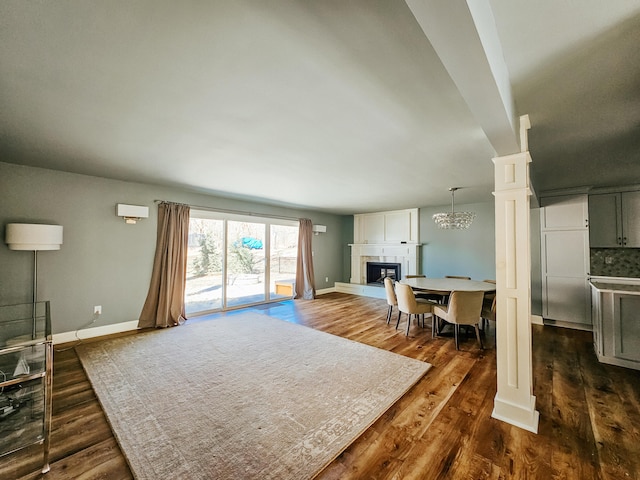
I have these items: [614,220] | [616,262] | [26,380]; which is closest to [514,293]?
[26,380]

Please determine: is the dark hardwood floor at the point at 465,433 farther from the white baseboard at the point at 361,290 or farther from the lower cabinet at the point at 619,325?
the white baseboard at the point at 361,290

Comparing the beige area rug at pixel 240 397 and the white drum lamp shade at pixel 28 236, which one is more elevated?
the white drum lamp shade at pixel 28 236

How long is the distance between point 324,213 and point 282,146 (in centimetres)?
499

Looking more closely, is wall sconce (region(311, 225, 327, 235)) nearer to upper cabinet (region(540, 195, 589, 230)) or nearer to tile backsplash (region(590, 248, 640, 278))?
upper cabinet (region(540, 195, 589, 230))

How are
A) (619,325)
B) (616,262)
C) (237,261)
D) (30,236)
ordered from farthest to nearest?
(237,261) → (616,262) → (30,236) → (619,325)

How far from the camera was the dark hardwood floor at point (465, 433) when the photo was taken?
1.54 metres

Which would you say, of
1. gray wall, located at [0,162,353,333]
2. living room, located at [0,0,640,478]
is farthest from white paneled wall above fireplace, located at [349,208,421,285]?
gray wall, located at [0,162,353,333]

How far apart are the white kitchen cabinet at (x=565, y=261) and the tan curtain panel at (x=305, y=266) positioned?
4813 mm

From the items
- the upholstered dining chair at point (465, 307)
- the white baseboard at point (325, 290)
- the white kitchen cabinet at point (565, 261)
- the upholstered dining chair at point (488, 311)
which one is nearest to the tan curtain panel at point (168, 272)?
the white baseboard at point (325, 290)

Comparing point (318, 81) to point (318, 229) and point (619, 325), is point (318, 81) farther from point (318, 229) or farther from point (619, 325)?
point (318, 229)

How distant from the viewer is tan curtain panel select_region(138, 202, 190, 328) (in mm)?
4305

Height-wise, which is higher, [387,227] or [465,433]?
[387,227]

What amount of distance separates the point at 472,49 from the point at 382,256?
6.60 metres

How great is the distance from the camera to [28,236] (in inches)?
117
